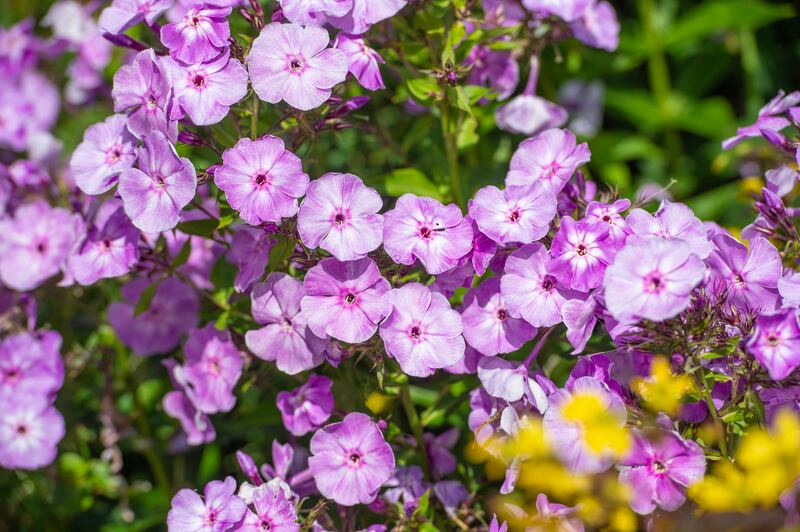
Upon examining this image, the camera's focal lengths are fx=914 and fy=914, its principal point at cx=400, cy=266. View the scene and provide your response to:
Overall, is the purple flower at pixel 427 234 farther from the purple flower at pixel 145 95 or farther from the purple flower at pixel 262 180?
the purple flower at pixel 145 95

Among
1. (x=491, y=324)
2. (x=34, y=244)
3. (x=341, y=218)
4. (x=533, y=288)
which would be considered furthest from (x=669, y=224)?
(x=34, y=244)

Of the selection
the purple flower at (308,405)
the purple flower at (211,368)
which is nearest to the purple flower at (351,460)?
the purple flower at (308,405)

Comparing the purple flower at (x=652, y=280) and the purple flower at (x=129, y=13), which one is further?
the purple flower at (x=129, y=13)

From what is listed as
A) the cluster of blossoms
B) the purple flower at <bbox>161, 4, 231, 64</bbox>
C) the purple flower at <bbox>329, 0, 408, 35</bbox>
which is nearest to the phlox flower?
the cluster of blossoms

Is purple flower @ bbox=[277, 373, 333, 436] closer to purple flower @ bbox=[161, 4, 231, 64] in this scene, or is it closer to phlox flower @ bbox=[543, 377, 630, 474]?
phlox flower @ bbox=[543, 377, 630, 474]

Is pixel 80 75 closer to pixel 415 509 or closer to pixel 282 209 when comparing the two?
pixel 282 209

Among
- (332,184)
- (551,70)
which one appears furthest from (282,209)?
(551,70)
